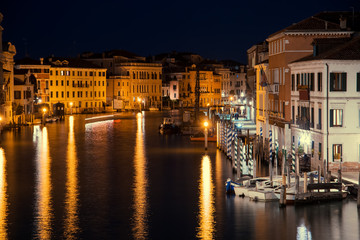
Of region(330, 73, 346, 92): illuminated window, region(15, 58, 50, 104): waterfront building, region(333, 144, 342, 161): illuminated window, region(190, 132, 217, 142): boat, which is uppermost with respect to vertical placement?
region(15, 58, 50, 104): waterfront building

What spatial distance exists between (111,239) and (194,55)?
124 metres

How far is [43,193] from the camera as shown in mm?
26109

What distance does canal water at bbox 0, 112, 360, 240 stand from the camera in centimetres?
2006

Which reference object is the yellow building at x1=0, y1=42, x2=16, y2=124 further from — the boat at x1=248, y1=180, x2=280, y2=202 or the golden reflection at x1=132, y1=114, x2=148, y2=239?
the boat at x1=248, y1=180, x2=280, y2=202

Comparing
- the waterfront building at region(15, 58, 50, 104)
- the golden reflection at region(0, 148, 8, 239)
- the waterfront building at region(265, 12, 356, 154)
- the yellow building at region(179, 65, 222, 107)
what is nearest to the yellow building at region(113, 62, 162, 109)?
the yellow building at region(179, 65, 222, 107)

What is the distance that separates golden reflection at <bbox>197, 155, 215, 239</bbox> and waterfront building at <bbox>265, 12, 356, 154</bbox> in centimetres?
578

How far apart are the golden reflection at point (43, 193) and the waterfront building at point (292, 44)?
11.4 metres

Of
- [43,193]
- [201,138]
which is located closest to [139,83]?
[201,138]

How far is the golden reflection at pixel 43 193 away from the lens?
67.0ft

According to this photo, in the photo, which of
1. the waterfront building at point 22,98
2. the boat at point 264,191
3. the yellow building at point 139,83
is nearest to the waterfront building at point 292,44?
the boat at point 264,191

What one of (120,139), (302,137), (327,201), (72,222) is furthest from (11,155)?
(327,201)

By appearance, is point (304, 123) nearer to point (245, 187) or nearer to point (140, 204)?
point (245, 187)

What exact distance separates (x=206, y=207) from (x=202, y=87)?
101 m

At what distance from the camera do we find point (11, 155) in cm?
3875
